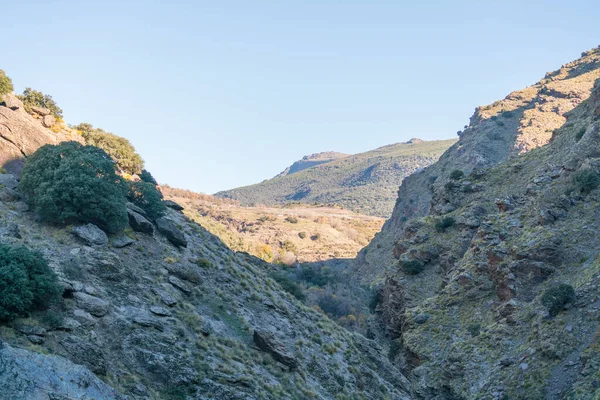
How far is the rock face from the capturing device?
11.8m

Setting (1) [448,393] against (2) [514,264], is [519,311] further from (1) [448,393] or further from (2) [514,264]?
(1) [448,393]

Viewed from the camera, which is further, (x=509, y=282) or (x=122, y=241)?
(x=509, y=282)

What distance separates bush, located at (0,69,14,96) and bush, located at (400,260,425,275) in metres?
31.9

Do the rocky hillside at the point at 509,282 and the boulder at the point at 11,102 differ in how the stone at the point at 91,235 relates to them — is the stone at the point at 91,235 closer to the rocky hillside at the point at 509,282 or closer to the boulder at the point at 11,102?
the boulder at the point at 11,102

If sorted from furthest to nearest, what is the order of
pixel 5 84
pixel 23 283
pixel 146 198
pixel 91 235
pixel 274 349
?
pixel 5 84 < pixel 146 198 < pixel 274 349 < pixel 91 235 < pixel 23 283

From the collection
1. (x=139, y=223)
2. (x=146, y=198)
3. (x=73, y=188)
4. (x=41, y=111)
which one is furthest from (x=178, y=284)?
(x=41, y=111)

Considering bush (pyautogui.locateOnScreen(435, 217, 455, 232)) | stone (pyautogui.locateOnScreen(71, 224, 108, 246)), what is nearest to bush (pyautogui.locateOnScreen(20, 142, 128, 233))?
stone (pyautogui.locateOnScreen(71, 224, 108, 246))

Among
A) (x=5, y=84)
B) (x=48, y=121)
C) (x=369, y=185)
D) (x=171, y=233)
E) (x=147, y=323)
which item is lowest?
(x=147, y=323)

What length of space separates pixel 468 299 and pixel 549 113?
185 ft

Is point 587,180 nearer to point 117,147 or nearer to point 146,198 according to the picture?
point 146,198

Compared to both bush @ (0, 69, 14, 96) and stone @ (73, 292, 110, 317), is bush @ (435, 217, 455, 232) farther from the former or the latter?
bush @ (0, 69, 14, 96)

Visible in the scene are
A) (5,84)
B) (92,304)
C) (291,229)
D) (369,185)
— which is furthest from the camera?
(369,185)

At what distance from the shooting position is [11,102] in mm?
34031

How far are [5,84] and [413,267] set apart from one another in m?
32.7
